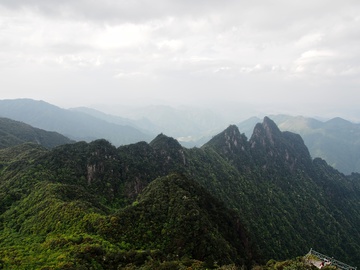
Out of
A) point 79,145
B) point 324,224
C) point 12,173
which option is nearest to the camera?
point 12,173

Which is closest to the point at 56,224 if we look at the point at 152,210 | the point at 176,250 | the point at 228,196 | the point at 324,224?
the point at 152,210

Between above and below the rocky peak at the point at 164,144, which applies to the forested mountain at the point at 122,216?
below

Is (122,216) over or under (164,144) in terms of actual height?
under

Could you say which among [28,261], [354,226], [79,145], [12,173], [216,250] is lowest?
[354,226]

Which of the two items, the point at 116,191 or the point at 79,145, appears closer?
the point at 116,191

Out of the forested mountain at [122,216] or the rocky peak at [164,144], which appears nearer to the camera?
the forested mountain at [122,216]

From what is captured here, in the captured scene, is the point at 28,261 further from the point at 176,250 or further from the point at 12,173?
the point at 12,173

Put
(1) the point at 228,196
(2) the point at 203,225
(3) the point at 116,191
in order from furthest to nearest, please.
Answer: (1) the point at 228,196 → (3) the point at 116,191 → (2) the point at 203,225

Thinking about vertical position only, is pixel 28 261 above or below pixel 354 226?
above

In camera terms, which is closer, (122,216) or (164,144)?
(122,216)

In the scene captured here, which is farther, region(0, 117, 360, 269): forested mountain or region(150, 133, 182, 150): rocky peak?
region(150, 133, 182, 150): rocky peak
